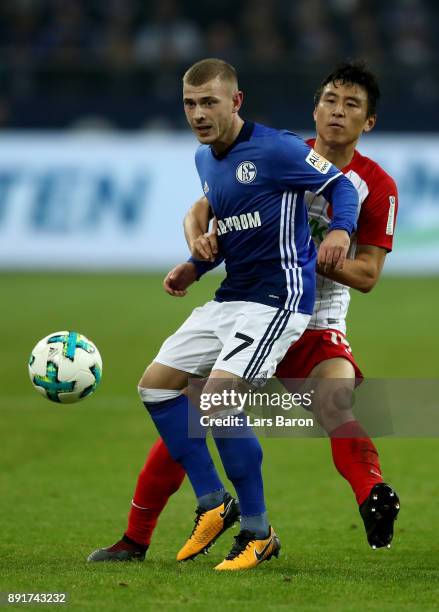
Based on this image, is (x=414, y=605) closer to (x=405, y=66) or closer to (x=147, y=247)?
(x=147, y=247)

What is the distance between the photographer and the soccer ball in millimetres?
5629

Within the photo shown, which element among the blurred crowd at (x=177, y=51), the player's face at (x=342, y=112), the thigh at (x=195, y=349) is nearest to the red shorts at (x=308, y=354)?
the thigh at (x=195, y=349)

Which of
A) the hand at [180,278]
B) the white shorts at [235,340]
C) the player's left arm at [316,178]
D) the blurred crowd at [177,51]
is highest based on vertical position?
the blurred crowd at [177,51]

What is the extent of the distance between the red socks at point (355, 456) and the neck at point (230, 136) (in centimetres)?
139

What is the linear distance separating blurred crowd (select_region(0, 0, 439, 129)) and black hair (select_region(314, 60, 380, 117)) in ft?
45.1

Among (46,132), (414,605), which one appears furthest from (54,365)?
(46,132)

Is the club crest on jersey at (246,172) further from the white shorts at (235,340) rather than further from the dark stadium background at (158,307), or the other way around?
the dark stadium background at (158,307)

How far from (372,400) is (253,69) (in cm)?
1435

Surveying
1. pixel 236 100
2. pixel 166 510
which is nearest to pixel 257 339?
pixel 236 100

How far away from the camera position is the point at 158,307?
15.2 m

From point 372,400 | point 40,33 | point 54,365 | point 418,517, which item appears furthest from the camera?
point 40,33

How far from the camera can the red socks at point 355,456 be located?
213 inches

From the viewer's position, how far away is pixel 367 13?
2148 cm

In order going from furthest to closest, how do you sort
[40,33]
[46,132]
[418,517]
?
[40,33]
[46,132]
[418,517]
